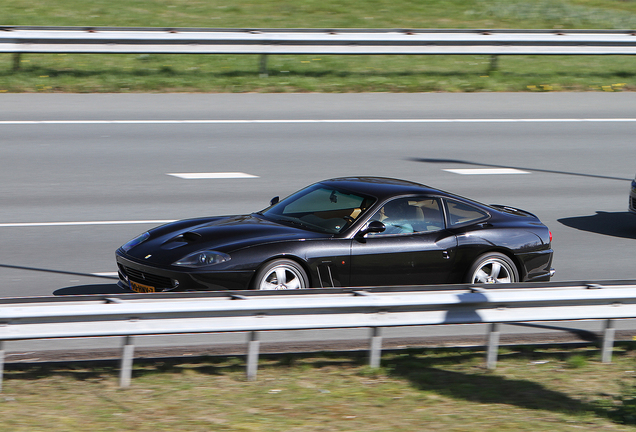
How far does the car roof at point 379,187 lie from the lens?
8.73 meters

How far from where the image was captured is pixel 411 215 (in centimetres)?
870

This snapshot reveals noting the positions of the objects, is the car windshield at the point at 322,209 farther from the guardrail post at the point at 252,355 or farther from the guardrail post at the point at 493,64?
the guardrail post at the point at 493,64

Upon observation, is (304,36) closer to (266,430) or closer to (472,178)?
(472,178)

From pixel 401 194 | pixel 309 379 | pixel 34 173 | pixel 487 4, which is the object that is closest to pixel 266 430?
pixel 309 379

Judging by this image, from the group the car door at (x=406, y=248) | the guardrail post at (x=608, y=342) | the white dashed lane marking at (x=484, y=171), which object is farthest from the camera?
the white dashed lane marking at (x=484, y=171)

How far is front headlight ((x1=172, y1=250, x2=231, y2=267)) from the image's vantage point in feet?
25.5

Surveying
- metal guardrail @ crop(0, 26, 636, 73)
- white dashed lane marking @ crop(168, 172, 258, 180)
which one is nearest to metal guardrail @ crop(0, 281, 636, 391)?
white dashed lane marking @ crop(168, 172, 258, 180)

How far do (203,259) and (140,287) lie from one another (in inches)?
24.7

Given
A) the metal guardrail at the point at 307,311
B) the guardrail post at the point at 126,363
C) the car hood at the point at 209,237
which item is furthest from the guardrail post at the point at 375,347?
the guardrail post at the point at 126,363

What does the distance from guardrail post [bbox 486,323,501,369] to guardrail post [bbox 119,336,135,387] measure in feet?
9.09

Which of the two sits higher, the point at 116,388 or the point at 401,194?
the point at 401,194

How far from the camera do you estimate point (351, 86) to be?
19.1 meters

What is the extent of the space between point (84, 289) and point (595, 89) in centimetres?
1480

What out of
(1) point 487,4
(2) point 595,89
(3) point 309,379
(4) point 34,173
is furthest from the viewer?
(1) point 487,4
